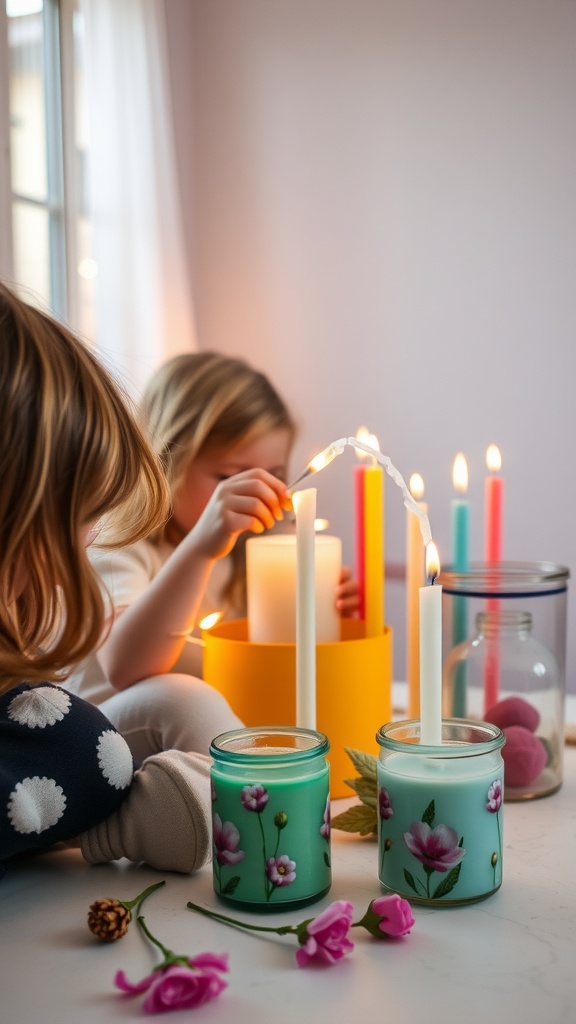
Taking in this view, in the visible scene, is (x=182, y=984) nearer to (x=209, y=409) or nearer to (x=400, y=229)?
(x=209, y=409)

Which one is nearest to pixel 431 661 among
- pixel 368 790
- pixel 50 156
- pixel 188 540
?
pixel 368 790

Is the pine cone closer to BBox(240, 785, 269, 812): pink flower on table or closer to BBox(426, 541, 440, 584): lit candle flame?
BBox(240, 785, 269, 812): pink flower on table

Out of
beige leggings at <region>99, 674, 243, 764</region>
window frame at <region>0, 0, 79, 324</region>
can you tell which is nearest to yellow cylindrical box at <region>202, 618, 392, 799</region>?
beige leggings at <region>99, 674, 243, 764</region>

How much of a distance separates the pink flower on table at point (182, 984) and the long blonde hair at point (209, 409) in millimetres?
752

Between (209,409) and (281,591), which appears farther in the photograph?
(209,409)

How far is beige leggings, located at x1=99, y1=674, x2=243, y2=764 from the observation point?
81 cm

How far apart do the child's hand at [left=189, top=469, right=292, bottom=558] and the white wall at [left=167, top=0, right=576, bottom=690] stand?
86cm

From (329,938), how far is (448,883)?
104 mm

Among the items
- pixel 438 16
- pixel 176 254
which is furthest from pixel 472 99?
pixel 176 254

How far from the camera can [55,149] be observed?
5.47ft

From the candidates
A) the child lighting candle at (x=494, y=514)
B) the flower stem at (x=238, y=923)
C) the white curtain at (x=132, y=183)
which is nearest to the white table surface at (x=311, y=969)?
the flower stem at (x=238, y=923)

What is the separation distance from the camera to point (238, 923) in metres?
0.58

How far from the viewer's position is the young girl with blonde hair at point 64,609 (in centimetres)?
63

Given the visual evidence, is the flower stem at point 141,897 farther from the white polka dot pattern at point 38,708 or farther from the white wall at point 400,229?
the white wall at point 400,229
